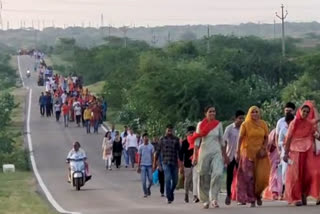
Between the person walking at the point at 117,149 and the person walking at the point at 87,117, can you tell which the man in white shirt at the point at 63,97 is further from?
the person walking at the point at 117,149

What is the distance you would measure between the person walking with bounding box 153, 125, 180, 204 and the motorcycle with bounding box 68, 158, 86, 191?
7582 mm

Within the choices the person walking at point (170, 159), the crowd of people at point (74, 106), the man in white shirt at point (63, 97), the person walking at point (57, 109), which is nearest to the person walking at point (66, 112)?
the crowd of people at point (74, 106)

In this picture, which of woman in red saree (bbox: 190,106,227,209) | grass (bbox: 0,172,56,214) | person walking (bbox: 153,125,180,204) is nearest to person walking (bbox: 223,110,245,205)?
woman in red saree (bbox: 190,106,227,209)

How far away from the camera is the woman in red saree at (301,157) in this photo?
19344 mm

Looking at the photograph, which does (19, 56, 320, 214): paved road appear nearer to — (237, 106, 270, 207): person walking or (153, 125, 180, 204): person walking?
(237, 106, 270, 207): person walking

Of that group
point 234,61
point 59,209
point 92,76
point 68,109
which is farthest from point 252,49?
point 59,209

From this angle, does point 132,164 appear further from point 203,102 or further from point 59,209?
point 59,209

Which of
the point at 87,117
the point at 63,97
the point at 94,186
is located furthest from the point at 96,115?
the point at 94,186

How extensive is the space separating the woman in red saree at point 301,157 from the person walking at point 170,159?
4.86 metres

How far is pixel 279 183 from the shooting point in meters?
22.1

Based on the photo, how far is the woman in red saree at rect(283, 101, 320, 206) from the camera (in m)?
19.3

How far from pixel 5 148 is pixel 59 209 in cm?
2252

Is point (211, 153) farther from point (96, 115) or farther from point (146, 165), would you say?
point (96, 115)

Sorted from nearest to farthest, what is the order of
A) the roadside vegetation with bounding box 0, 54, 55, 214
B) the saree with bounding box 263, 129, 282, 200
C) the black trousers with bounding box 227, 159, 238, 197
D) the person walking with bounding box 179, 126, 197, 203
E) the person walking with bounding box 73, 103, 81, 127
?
1. the black trousers with bounding box 227, 159, 238, 197
2. the saree with bounding box 263, 129, 282, 200
3. the person walking with bounding box 179, 126, 197, 203
4. the roadside vegetation with bounding box 0, 54, 55, 214
5. the person walking with bounding box 73, 103, 81, 127
